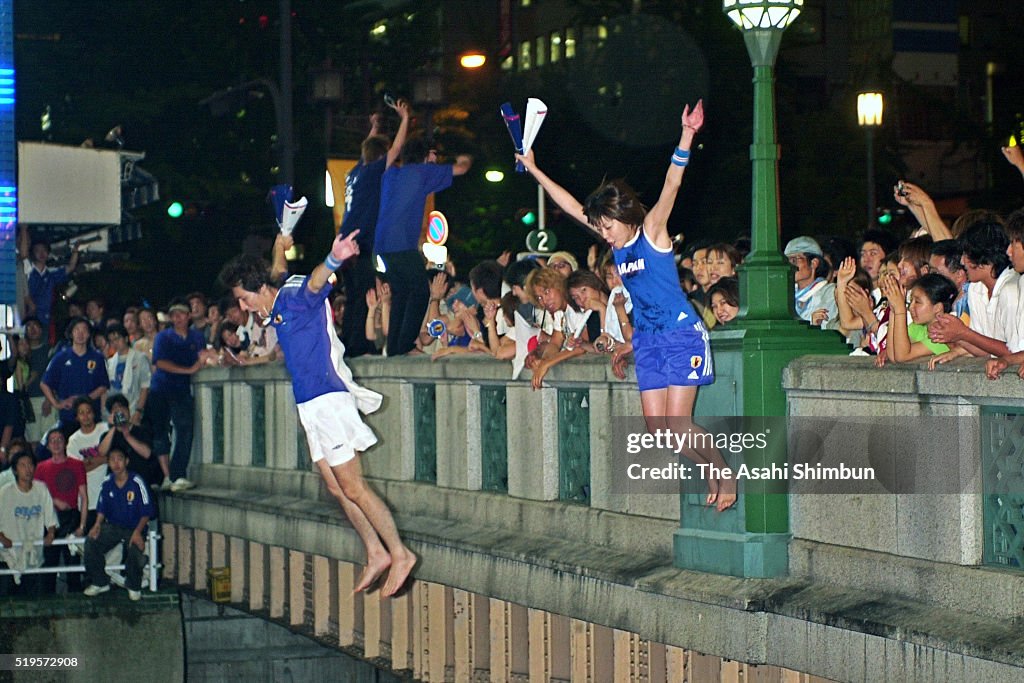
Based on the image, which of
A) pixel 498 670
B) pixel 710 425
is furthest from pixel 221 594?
pixel 710 425

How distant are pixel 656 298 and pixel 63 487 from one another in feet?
40.1

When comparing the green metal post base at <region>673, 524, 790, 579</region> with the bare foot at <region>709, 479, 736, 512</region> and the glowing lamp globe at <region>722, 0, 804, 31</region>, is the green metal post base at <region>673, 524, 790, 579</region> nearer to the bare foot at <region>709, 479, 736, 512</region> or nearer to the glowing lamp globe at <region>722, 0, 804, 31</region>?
the bare foot at <region>709, 479, 736, 512</region>

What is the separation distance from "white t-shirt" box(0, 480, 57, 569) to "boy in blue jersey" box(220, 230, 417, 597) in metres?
8.81

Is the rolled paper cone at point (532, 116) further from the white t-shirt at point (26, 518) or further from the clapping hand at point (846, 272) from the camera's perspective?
the white t-shirt at point (26, 518)

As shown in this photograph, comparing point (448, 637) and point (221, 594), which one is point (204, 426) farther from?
point (448, 637)

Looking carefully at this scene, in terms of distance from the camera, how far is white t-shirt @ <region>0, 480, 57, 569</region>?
21.8 metres

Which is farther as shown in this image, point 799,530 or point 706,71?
point 706,71

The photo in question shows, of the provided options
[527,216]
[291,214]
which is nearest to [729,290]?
[291,214]

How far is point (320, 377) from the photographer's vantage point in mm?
13344

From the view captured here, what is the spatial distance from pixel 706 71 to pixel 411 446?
2520cm

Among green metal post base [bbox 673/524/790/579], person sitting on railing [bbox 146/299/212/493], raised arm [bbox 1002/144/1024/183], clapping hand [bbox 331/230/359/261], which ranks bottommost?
green metal post base [bbox 673/524/790/579]

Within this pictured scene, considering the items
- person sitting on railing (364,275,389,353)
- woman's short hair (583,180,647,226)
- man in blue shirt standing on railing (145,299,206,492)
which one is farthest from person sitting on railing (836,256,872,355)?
man in blue shirt standing on railing (145,299,206,492)

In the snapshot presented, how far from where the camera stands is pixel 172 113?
35688mm

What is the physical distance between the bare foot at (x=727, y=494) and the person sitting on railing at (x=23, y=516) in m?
11.2
